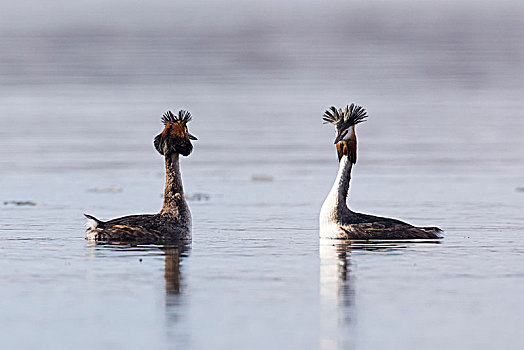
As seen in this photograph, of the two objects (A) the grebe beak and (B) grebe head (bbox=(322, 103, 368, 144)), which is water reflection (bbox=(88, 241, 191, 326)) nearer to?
(A) the grebe beak

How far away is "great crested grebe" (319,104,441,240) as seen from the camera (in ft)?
66.8

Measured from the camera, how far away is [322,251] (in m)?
19.4

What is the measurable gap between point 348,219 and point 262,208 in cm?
443

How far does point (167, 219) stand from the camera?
20266 millimetres

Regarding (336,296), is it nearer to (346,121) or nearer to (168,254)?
(168,254)

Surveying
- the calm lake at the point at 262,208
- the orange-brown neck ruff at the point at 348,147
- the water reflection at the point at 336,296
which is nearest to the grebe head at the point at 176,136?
the calm lake at the point at 262,208

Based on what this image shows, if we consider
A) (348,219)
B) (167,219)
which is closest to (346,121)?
(348,219)

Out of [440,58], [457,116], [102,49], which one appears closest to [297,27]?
[102,49]

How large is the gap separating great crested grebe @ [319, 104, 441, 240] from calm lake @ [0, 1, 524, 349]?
0.45 metres

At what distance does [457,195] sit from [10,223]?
908 cm

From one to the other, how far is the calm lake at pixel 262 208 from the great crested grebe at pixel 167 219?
1.27ft

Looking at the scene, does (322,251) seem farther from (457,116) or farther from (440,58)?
(440,58)

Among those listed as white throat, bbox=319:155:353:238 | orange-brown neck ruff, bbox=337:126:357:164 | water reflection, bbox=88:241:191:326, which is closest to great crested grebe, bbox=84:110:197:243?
Result: water reflection, bbox=88:241:191:326

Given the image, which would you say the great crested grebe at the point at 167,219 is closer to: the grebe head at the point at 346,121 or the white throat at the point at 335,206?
the white throat at the point at 335,206
